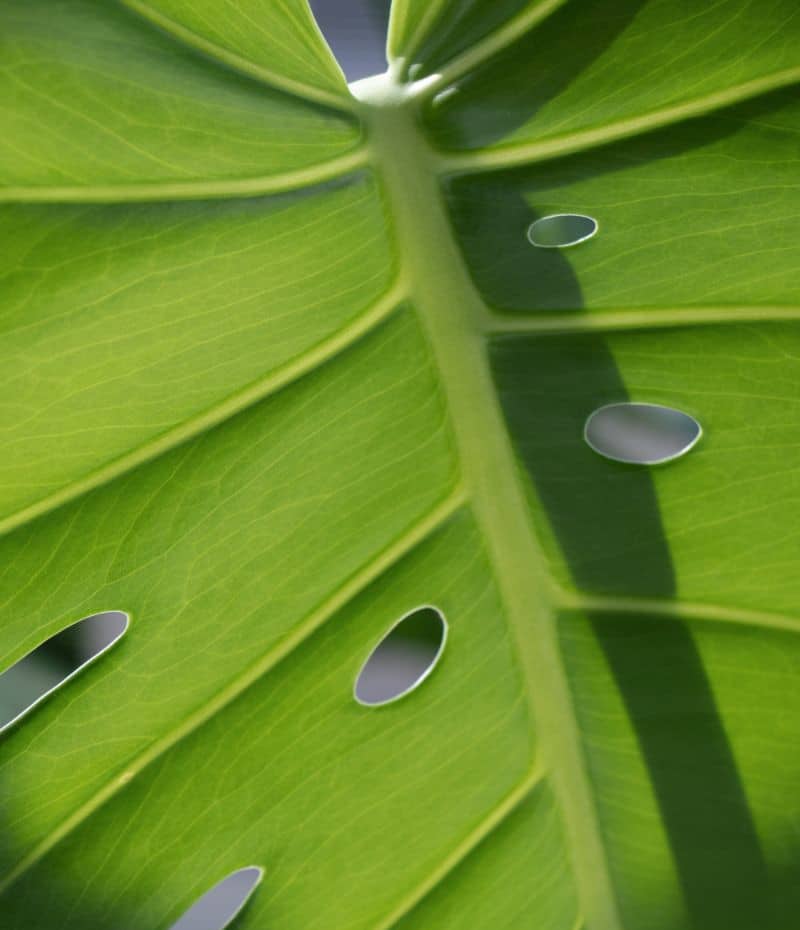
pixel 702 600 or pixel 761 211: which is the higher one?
pixel 761 211

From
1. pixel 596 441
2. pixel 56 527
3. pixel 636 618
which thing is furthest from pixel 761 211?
pixel 56 527

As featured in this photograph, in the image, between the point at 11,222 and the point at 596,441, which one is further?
the point at 596,441

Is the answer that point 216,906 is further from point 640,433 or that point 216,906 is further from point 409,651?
point 640,433

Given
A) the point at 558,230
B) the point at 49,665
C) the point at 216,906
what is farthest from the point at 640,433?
the point at 216,906

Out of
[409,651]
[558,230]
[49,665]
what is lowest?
[49,665]

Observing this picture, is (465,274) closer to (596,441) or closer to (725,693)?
(596,441)

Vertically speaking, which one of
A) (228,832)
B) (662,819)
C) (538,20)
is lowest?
(228,832)
